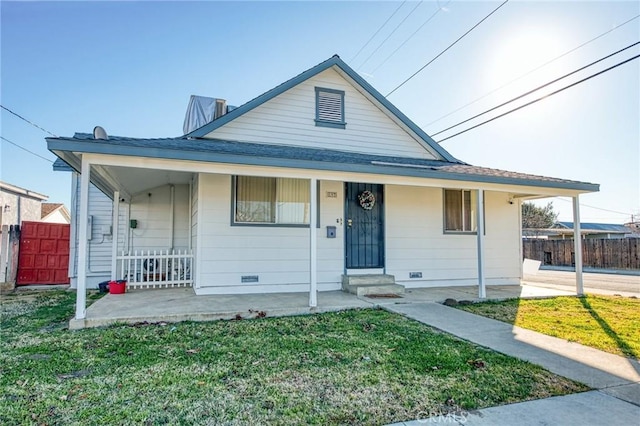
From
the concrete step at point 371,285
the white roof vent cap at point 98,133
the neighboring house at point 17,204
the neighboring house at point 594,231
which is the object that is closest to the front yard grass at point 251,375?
the concrete step at point 371,285

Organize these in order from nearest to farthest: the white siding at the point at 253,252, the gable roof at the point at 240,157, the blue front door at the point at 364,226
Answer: the gable roof at the point at 240,157, the white siding at the point at 253,252, the blue front door at the point at 364,226

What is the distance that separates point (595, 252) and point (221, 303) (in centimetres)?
1977

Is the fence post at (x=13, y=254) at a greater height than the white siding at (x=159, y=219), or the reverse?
the white siding at (x=159, y=219)

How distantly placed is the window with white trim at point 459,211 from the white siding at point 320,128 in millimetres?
1272

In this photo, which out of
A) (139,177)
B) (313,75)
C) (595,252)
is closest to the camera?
(139,177)

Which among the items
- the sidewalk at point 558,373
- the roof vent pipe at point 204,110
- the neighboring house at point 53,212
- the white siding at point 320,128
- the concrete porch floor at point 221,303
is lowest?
the sidewalk at point 558,373

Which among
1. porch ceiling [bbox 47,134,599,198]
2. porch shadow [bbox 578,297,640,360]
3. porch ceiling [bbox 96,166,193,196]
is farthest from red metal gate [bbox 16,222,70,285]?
porch shadow [bbox 578,297,640,360]

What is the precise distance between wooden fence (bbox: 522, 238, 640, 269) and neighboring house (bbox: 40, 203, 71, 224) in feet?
96.4

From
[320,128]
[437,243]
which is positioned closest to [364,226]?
[437,243]

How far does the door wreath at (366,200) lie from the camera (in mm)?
8016

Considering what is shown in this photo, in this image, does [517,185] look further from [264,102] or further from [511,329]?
[264,102]

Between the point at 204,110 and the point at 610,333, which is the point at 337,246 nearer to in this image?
the point at 610,333

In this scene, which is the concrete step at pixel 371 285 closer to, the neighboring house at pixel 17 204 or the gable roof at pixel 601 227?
the neighboring house at pixel 17 204

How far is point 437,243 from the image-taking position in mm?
8633
